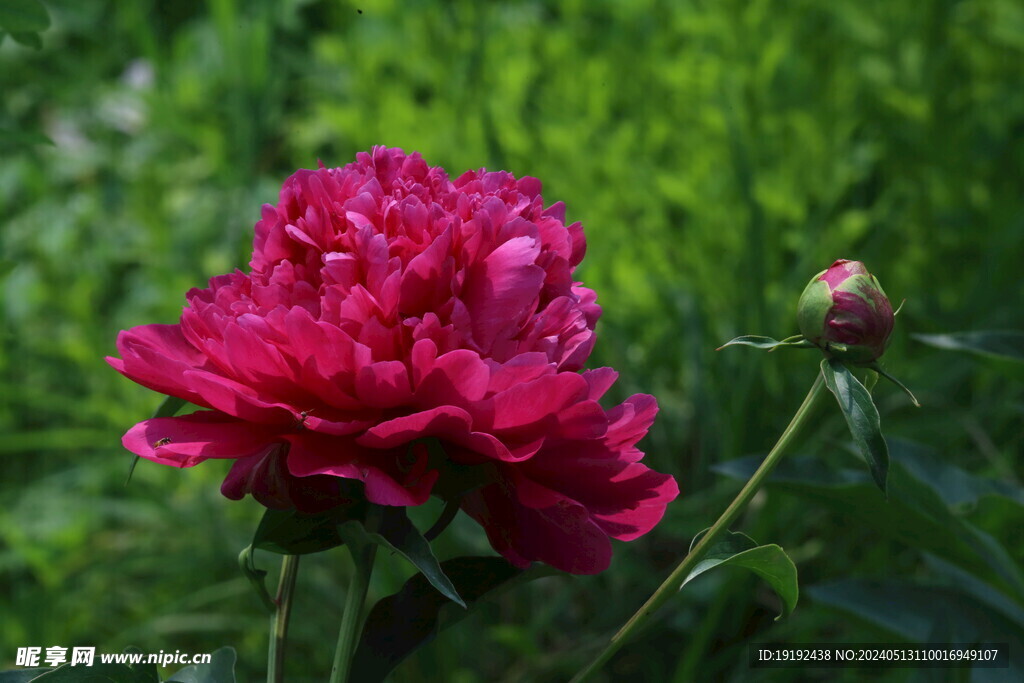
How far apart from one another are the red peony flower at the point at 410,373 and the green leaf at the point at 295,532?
3cm

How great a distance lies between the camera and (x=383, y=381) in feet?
0.96

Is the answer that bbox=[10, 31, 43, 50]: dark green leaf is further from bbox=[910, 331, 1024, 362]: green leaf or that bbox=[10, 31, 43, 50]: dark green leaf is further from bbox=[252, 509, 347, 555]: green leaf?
bbox=[910, 331, 1024, 362]: green leaf

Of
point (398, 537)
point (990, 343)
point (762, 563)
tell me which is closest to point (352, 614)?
point (398, 537)

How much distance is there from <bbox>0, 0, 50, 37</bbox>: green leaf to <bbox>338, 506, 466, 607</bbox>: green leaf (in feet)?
0.86

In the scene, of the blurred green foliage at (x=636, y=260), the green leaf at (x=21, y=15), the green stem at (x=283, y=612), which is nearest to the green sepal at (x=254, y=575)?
the green stem at (x=283, y=612)

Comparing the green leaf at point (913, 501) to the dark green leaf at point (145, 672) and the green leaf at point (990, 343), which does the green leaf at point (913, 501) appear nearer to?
the green leaf at point (990, 343)

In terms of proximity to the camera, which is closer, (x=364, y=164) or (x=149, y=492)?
(x=364, y=164)

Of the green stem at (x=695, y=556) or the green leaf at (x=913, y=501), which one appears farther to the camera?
the green leaf at (x=913, y=501)

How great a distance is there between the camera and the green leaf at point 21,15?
1.42 ft

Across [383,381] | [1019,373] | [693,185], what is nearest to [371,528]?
[383,381]

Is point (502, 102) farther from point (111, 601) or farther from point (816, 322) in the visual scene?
point (816, 322)

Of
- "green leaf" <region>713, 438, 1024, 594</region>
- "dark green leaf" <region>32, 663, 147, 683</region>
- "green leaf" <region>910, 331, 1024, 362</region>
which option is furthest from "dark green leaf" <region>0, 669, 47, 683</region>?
"green leaf" <region>910, 331, 1024, 362</region>

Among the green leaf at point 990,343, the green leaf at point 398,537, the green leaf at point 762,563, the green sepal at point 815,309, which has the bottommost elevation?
the green leaf at point 762,563

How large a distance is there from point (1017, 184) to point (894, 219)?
21cm
